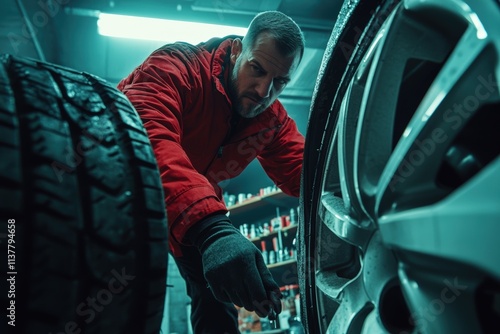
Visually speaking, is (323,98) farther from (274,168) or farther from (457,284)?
(274,168)

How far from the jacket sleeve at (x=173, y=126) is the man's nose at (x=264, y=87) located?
223 millimetres

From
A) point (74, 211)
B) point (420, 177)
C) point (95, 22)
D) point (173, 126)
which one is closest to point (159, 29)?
point (95, 22)

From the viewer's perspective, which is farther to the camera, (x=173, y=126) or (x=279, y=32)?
(x=279, y=32)

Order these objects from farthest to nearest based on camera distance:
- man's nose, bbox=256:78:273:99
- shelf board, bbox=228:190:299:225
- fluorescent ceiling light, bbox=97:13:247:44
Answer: shelf board, bbox=228:190:299:225
fluorescent ceiling light, bbox=97:13:247:44
man's nose, bbox=256:78:273:99

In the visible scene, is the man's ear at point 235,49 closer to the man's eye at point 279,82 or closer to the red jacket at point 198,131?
the red jacket at point 198,131

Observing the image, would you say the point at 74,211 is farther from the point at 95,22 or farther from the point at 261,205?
the point at 261,205

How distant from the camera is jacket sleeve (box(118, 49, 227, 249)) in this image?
3.80 ft

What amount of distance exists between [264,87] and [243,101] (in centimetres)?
10

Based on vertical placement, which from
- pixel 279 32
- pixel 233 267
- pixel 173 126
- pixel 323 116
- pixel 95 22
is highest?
pixel 95 22

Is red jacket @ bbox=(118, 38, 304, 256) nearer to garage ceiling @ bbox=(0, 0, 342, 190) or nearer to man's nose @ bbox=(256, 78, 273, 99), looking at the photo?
man's nose @ bbox=(256, 78, 273, 99)

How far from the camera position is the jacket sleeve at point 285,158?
2025 mm

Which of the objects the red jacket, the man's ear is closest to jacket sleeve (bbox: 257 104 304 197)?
the red jacket

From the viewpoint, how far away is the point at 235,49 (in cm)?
199

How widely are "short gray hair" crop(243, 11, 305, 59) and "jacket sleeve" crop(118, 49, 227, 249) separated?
0.82 ft
